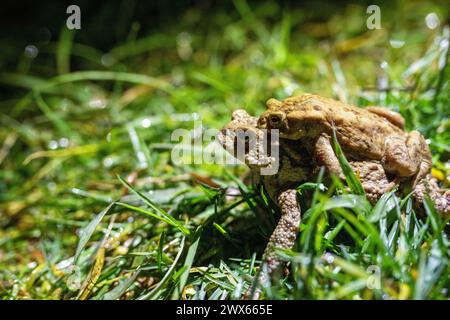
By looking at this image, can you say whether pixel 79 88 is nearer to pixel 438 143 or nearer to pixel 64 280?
pixel 64 280

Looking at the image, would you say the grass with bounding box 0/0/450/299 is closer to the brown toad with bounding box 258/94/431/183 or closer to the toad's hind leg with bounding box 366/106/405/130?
the brown toad with bounding box 258/94/431/183

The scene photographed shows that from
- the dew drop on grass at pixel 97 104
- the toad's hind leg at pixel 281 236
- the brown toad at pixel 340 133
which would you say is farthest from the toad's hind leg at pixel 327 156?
the dew drop on grass at pixel 97 104

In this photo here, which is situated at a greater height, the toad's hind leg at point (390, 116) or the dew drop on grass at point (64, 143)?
the toad's hind leg at point (390, 116)

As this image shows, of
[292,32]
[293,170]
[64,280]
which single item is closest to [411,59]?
[292,32]

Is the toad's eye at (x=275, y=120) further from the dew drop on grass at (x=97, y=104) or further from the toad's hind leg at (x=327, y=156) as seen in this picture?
the dew drop on grass at (x=97, y=104)

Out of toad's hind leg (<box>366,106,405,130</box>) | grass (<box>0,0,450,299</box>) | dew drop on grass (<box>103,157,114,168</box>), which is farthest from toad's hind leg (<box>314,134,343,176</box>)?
dew drop on grass (<box>103,157,114,168</box>)

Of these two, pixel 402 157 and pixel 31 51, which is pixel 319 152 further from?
pixel 31 51
